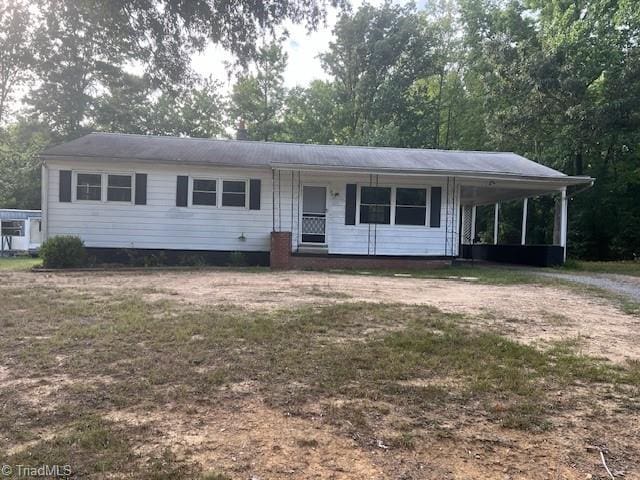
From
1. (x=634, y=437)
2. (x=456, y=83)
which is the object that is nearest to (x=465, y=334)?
(x=634, y=437)

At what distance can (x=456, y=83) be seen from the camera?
29766mm

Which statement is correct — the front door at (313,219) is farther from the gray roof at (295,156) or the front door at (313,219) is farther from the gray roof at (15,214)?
the gray roof at (15,214)

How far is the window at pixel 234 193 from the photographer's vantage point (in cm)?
1241

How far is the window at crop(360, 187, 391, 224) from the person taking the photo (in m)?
12.6

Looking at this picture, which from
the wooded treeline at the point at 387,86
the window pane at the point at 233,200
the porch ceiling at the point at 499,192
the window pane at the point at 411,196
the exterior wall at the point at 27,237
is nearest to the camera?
the wooded treeline at the point at 387,86

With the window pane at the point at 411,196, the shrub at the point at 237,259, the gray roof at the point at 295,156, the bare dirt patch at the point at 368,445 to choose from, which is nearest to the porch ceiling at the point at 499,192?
the gray roof at the point at 295,156

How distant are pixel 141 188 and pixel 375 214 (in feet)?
20.8

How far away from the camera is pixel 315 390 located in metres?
3.00

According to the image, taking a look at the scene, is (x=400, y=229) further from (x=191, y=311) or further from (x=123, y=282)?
(x=191, y=311)

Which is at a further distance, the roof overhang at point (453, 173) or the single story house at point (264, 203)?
the single story house at point (264, 203)

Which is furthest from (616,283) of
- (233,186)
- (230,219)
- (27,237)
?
(27,237)

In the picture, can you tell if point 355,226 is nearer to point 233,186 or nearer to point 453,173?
point 453,173

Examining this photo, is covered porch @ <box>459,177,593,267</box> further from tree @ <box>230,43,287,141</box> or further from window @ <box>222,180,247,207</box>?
tree @ <box>230,43,287,141</box>

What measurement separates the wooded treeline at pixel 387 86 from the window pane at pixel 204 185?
2.21 metres
